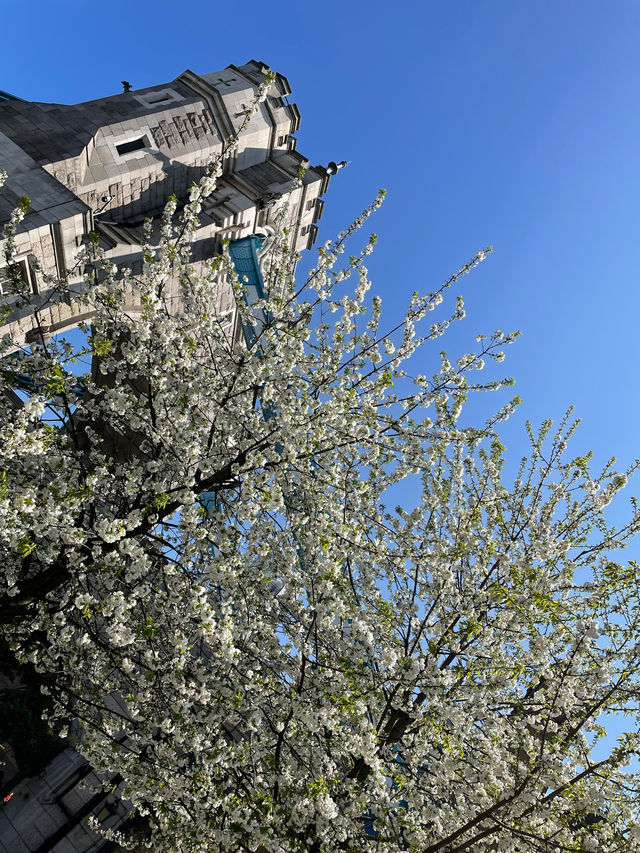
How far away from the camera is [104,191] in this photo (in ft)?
61.8

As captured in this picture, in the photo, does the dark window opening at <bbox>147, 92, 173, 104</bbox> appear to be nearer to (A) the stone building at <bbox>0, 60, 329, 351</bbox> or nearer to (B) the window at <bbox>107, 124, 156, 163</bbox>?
(A) the stone building at <bbox>0, 60, 329, 351</bbox>

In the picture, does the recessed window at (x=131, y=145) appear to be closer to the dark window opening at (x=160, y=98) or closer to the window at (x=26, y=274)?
the dark window opening at (x=160, y=98)

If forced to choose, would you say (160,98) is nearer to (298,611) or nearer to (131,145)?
(131,145)

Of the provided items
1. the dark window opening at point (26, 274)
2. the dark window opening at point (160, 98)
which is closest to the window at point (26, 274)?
the dark window opening at point (26, 274)

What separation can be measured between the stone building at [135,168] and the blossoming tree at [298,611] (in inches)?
272

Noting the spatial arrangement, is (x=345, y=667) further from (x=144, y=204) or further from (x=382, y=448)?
(x=144, y=204)

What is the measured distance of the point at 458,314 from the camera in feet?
35.8

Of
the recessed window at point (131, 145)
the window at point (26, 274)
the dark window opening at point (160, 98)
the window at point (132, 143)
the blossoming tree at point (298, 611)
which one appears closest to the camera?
the blossoming tree at point (298, 611)

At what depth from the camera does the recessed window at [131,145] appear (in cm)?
1947

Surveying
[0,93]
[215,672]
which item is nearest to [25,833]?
[215,672]

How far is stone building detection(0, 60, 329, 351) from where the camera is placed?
15.4 metres

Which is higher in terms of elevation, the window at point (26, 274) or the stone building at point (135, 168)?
the stone building at point (135, 168)

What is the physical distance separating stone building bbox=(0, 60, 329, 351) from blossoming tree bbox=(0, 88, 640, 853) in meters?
6.91

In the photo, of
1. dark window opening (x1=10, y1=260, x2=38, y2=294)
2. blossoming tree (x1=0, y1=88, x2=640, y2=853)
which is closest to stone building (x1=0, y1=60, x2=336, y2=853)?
dark window opening (x1=10, y1=260, x2=38, y2=294)
